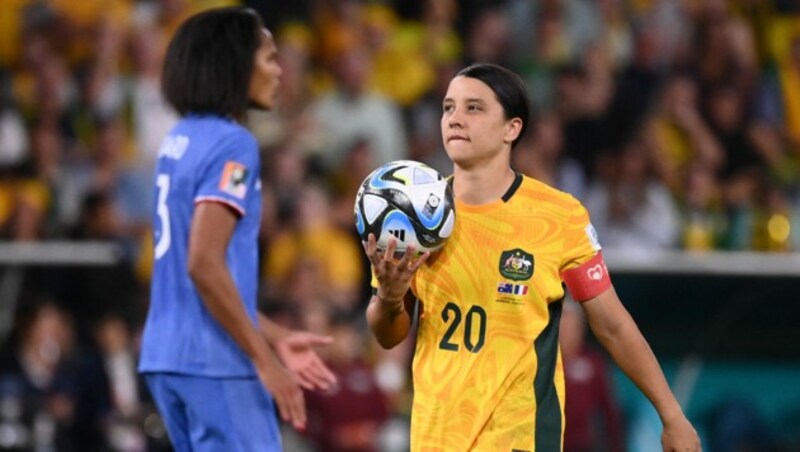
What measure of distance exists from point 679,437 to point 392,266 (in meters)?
1.15

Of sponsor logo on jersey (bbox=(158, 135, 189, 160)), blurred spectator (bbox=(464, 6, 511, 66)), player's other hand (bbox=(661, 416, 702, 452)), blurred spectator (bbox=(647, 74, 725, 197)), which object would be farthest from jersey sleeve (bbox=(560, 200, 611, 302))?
blurred spectator (bbox=(464, 6, 511, 66))

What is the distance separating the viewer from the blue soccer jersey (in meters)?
5.54

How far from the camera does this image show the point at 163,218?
568cm

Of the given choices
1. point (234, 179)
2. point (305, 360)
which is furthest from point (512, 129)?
point (305, 360)

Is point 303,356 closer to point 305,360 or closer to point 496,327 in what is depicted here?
point 305,360

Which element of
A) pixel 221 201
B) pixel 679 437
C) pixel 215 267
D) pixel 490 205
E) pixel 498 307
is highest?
pixel 490 205

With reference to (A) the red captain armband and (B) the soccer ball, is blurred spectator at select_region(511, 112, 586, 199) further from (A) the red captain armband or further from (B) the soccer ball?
(B) the soccer ball

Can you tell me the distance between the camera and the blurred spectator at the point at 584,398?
10.3m

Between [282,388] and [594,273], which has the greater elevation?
[594,273]

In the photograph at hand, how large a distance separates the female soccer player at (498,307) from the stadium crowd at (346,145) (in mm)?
4864

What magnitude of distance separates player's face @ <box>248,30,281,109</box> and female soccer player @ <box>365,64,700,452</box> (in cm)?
88

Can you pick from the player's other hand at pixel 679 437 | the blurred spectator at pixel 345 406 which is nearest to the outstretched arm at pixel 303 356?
the player's other hand at pixel 679 437

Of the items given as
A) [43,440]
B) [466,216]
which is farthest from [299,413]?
[43,440]

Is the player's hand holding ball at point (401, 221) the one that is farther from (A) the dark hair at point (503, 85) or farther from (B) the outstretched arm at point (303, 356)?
(B) the outstretched arm at point (303, 356)
